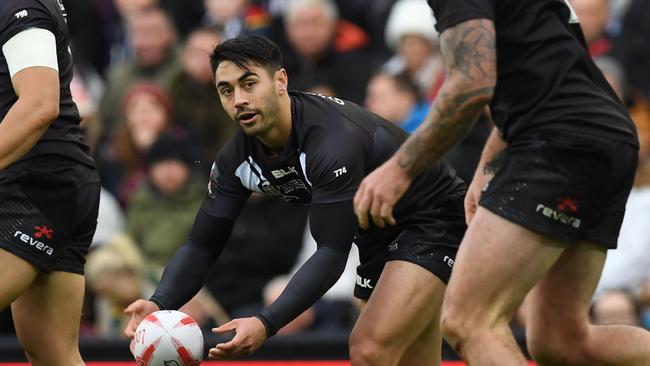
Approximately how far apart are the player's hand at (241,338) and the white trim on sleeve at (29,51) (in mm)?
1424

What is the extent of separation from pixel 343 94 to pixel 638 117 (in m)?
2.46

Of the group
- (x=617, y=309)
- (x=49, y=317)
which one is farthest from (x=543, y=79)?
(x=617, y=309)

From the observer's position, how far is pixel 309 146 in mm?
6094

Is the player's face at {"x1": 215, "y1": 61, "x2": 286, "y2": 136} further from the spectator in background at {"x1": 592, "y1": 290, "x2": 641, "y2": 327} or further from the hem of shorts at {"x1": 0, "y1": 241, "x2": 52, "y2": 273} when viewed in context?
the spectator in background at {"x1": 592, "y1": 290, "x2": 641, "y2": 327}

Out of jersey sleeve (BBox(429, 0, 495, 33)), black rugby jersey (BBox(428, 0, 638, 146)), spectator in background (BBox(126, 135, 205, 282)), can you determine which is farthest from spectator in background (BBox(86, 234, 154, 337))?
jersey sleeve (BBox(429, 0, 495, 33))

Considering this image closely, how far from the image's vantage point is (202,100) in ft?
36.3

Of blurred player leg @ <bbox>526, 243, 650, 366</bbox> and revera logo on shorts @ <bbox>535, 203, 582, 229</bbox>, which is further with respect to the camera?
blurred player leg @ <bbox>526, 243, 650, 366</bbox>

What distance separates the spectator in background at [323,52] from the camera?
429 inches

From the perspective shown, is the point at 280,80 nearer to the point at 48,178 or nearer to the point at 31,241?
the point at 48,178

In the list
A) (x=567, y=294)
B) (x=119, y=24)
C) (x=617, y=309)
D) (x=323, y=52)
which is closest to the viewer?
(x=567, y=294)

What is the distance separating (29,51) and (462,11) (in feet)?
6.54

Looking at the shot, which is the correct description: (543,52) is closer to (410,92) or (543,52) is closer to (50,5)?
(50,5)

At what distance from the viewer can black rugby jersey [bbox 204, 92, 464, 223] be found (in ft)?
19.6

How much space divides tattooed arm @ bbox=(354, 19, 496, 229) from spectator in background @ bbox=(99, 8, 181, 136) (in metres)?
6.65
